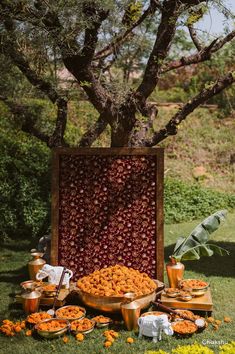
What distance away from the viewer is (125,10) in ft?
21.0

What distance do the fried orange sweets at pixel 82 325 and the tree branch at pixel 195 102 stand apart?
284cm

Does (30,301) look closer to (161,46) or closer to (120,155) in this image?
(120,155)

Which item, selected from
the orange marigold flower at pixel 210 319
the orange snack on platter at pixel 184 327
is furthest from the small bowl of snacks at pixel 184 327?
the orange marigold flower at pixel 210 319

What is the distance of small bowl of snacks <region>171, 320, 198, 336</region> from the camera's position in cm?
478

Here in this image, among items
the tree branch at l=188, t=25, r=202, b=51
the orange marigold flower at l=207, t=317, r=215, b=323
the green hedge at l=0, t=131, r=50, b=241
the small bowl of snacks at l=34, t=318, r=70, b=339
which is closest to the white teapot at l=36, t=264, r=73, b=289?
the small bowl of snacks at l=34, t=318, r=70, b=339

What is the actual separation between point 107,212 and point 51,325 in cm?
183

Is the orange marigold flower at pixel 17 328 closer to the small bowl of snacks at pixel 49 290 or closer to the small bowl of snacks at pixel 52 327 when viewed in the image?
the small bowl of snacks at pixel 52 327

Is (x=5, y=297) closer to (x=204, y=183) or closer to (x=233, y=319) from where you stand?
(x=233, y=319)

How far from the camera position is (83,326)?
4.92m

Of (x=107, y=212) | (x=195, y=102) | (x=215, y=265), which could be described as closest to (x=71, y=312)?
(x=107, y=212)

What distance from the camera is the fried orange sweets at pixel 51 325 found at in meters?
4.77

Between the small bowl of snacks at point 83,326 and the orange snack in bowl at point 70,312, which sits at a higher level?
the orange snack in bowl at point 70,312

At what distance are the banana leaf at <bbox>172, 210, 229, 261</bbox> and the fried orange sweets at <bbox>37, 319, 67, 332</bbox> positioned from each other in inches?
73.3

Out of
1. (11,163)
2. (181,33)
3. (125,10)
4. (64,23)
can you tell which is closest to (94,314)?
(64,23)
